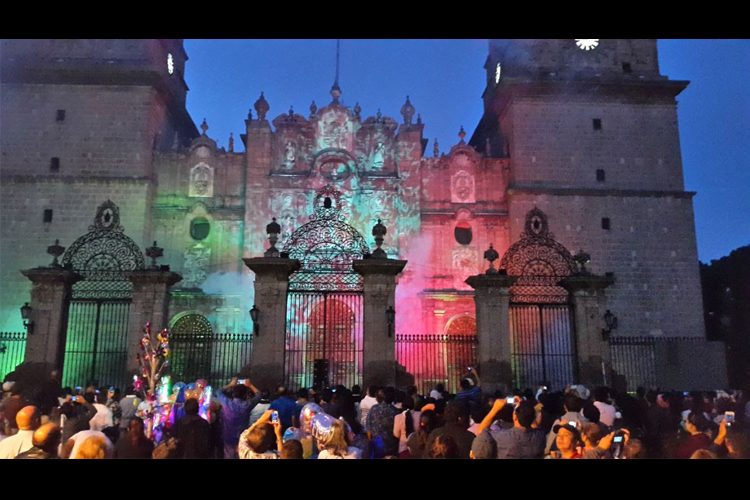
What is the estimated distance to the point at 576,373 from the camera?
15727 millimetres

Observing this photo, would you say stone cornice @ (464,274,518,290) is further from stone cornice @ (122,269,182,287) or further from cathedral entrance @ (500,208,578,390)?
stone cornice @ (122,269,182,287)

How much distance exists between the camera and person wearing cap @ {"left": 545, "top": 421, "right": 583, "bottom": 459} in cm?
515

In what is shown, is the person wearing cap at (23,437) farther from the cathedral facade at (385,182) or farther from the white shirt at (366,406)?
the cathedral facade at (385,182)

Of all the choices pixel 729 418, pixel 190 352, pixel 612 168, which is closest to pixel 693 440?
pixel 729 418

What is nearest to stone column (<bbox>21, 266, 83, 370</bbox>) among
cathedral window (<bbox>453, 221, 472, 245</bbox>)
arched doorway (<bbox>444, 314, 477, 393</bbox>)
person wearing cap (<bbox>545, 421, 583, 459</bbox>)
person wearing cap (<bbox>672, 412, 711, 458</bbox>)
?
arched doorway (<bbox>444, 314, 477, 393</bbox>)

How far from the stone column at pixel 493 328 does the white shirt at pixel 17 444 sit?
11.3 metres

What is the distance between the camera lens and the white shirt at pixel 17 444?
5.45 metres

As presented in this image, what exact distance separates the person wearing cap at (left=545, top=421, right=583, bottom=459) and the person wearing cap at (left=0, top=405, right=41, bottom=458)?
462 cm

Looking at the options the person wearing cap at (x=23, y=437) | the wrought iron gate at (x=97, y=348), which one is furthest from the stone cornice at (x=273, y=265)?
the person wearing cap at (x=23, y=437)

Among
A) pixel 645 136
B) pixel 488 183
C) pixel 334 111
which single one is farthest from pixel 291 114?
pixel 645 136

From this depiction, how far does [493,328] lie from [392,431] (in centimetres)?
872

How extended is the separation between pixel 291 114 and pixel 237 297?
8997 mm

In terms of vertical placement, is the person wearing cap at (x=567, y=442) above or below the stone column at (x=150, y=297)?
below
